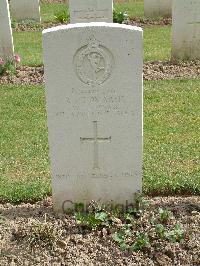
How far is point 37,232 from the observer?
383 cm

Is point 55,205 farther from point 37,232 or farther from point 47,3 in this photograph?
point 47,3

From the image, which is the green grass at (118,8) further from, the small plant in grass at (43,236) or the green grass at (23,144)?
the small plant in grass at (43,236)

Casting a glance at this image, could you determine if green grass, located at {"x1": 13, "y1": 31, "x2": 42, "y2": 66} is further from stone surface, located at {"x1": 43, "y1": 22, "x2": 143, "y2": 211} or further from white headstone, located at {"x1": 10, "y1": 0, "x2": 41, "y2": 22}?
stone surface, located at {"x1": 43, "y1": 22, "x2": 143, "y2": 211}

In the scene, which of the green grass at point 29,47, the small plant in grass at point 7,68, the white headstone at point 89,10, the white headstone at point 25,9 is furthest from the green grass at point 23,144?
the white headstone at point 25,9

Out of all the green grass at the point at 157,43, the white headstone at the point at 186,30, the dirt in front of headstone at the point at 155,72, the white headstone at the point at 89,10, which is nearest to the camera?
the dirt in front of headstone at the point at 155,72

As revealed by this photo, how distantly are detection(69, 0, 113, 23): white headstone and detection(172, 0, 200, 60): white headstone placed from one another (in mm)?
1442

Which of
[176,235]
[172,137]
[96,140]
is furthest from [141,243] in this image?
[172,137]

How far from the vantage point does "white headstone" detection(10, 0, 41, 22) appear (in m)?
13.5

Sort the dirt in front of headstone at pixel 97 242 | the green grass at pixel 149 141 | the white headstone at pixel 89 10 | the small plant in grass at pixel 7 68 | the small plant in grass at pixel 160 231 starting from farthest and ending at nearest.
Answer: the white headstone at pixel 89 10
the small plant in grass at pixel 7 68
the green grass at pixel 149 141
the small plant in grass at pixel 160 231
the dirt in front of headstone at pixel 97 242

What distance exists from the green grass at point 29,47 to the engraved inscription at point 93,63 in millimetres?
5577

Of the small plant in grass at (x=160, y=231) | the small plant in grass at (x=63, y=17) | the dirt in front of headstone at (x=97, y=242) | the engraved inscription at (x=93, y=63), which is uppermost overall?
the small plant in grass at (x=63, y=17)

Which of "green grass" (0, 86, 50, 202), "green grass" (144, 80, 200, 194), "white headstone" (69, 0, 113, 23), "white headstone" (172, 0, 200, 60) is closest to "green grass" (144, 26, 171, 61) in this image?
"white headstone" (172, 0, 200, 60)

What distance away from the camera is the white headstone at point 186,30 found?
8695mm

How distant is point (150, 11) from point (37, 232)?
10960 millimetres
